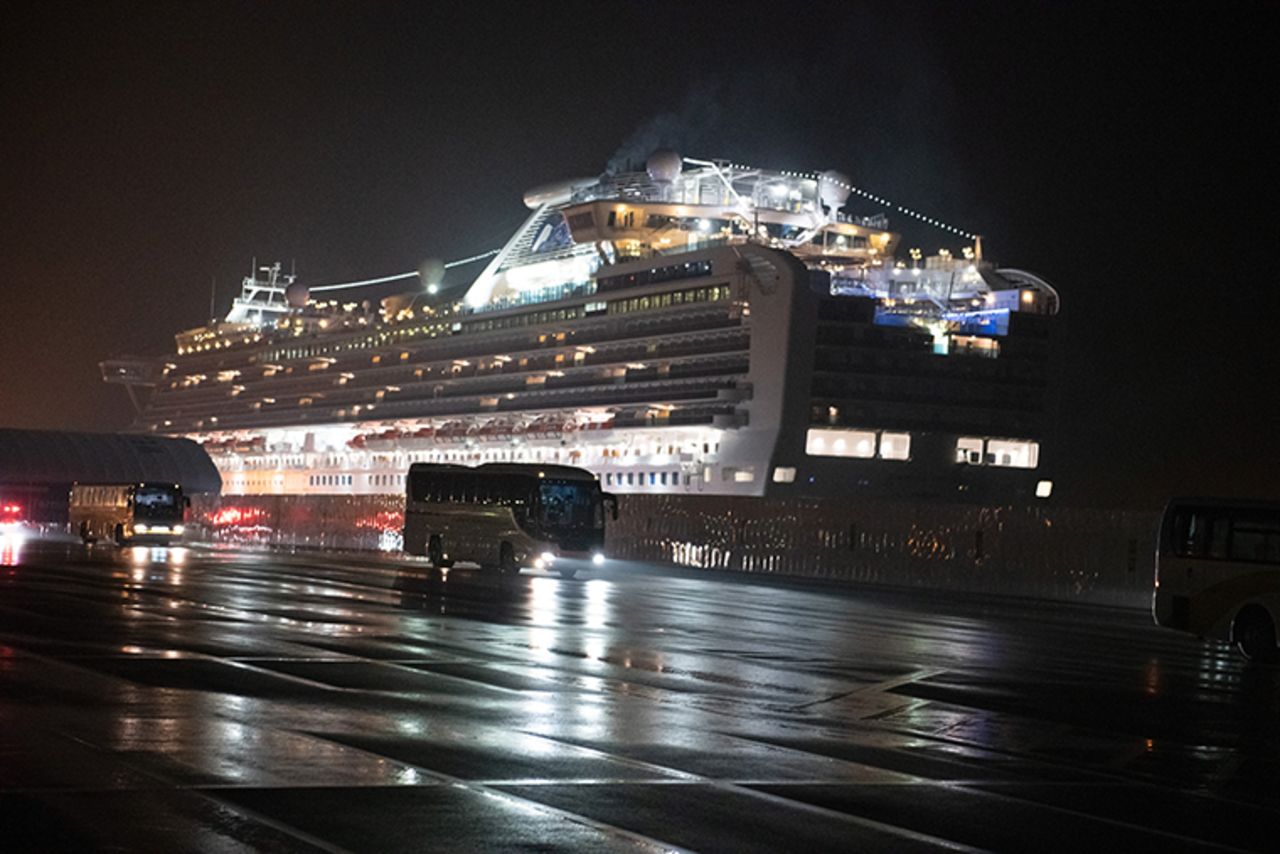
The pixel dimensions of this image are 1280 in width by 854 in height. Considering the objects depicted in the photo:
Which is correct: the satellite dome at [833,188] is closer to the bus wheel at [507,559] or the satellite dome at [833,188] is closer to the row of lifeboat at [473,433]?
the row of lifeboat at [473,433]

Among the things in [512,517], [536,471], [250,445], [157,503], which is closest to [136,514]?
[157,503]

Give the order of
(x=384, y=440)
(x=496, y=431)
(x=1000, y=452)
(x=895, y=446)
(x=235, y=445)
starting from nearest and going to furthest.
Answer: (x=895, y=446) → (x=1000, y=452) → (x=496, y=431) → (x=384, y=440) → (x=235, y=445)

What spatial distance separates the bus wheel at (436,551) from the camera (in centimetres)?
4400

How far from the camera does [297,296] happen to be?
128 m

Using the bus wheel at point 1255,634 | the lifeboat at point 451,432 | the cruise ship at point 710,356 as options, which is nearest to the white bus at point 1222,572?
the bus wheel at point 1255,634

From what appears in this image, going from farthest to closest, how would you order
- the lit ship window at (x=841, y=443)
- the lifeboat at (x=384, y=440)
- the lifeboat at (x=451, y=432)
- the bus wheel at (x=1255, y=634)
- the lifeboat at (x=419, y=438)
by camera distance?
1. the lifeboat at (x=384, y=440)
2. the lifeboat at (x=419, y=438)
3. the lifeboat at (x=451, y=432)
4. the lit ship window at (x=841, y=443)
5. the bus wheel at (x=1255, y=634)

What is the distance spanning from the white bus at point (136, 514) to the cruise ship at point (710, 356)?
2754 centimetres

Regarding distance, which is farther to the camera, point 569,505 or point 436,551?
point 436,551

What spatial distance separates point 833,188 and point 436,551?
53068 mm

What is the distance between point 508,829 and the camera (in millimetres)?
9312

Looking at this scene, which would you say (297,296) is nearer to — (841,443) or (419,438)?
(419,438)

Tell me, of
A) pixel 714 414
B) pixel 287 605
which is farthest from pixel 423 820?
pixel 714 414

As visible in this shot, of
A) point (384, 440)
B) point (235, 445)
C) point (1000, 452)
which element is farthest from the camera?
point (235, 445)

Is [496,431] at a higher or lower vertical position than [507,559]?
higher
